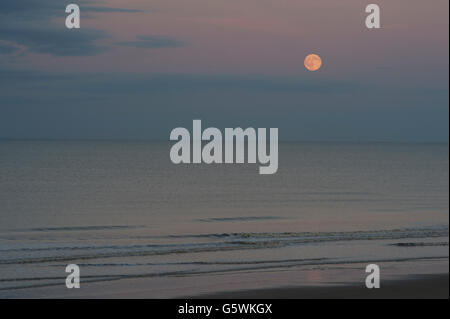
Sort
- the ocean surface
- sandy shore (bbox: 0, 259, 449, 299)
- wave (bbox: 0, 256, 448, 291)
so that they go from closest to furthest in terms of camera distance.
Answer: sandy shore (bbox: 0, 259, 449, 299) < wave (bbox: 0, 256, 448, 291) < the ocean surface

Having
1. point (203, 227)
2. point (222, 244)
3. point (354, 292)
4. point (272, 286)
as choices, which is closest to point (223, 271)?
point (272, 286)

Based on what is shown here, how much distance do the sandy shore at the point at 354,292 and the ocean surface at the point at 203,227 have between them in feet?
8.30

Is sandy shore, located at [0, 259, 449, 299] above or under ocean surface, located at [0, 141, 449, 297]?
under

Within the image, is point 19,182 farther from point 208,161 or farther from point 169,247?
point 208,161

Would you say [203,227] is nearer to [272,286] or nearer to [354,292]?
[272,286]

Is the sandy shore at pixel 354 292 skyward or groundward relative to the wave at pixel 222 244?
groundward

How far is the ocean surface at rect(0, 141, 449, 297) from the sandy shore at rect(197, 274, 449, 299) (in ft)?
8.30

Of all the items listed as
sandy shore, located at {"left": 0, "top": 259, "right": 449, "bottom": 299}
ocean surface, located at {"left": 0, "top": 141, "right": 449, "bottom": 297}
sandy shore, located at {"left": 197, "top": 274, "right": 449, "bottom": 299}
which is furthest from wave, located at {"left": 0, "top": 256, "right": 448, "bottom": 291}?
sandy shore, located at {"left": 197, "top": 274, "right": 449, "bottom": 299}

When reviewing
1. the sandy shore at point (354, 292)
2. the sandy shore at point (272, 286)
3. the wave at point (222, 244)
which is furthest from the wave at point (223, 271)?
the wave at point (222, 244)

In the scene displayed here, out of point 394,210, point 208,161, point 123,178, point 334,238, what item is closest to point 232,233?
point 334,238

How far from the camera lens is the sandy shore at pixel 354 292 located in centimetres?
1557

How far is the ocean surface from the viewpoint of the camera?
19.3 metres

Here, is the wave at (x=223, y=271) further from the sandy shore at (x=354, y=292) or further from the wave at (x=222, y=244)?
the wave at (x=222, y=244)

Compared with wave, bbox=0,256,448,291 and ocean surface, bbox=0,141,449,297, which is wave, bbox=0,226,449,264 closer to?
ocean surface, bbox=0,141,449,297
